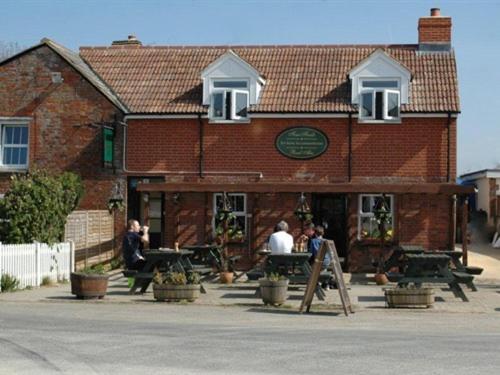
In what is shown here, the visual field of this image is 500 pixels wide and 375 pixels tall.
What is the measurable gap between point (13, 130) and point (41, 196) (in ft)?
25.0

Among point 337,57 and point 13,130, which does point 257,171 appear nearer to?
point 337,57

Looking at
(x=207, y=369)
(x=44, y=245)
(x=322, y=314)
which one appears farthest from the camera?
(x=44, y=245)

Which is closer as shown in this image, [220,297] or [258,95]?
[220,297]

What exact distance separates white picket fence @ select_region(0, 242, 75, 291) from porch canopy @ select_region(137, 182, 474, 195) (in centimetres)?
382

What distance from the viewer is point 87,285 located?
1931cm

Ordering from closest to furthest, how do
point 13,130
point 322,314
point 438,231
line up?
1. point 322,314
2. point 438,231
3. point 13,130

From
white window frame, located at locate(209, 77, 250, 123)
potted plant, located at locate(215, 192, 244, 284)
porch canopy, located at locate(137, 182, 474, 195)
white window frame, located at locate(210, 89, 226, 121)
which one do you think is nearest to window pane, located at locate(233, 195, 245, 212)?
potted plant, located at locate(215, 192, 244, 284)

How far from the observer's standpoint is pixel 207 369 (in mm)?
10891

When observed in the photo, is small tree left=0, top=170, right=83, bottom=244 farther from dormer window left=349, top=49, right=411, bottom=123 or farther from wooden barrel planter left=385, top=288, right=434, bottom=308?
dormer window left=349, top=49, right=411, bottom=123

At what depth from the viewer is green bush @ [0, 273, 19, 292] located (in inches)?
813

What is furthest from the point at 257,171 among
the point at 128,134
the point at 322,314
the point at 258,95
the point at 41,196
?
the point at 322,314

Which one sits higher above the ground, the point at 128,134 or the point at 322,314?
the point at 128,134

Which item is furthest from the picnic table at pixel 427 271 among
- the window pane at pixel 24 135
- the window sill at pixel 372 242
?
the window pane at pixel 24 135

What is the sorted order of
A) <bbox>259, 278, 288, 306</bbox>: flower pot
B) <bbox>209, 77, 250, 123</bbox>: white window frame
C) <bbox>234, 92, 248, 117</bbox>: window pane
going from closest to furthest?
<bbox>259, 278, 288, 306</bbox>: flower pot, <bbox>209, 77, 250, 123</bbox>: white window frame, <bbox>234, 92, 248, 117</bbox>: window pane
